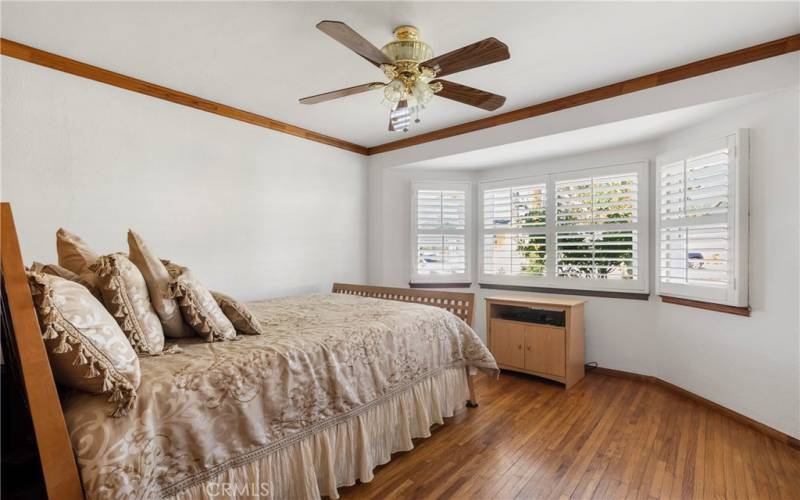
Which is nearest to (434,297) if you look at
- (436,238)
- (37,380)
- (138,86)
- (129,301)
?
(436,238)

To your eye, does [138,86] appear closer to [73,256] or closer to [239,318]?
[73,256]

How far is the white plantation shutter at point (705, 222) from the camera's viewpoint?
2631mm

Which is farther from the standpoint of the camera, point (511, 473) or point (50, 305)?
point (511, 473)

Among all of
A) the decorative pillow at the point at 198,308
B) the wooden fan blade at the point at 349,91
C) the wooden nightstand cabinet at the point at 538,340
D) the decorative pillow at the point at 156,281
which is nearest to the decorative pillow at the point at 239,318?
the decorative pillow at the point at 198,308

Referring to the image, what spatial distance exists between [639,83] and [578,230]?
58.8 inches

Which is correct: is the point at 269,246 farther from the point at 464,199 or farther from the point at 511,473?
the point at 511,473

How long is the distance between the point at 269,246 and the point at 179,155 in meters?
1.09

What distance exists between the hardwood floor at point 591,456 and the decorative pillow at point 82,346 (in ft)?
3.94

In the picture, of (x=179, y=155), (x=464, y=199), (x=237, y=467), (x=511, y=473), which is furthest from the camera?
(x=464, y=199)

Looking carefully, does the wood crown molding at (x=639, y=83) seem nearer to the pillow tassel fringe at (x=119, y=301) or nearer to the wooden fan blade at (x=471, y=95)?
the wooden fan blade at (x=471, y=95)

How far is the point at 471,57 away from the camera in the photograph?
190cm

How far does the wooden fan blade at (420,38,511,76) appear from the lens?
177 centimetres

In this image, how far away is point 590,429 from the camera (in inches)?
100

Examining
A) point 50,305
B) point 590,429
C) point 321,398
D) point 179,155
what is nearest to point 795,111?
point 590,429
